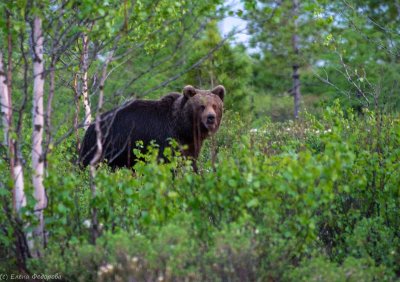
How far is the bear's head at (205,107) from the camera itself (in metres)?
11.1

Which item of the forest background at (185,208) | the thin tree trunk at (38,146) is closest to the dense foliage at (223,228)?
the forest background at (185,208)

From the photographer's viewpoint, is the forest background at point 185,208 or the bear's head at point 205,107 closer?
the forest background at point 185,208

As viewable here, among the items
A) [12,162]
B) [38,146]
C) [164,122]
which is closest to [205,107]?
[164,122]

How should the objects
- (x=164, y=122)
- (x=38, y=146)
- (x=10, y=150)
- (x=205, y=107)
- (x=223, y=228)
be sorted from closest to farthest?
(x=223, y=228)
(x=10, y=150)
(x=38, y=146)
(x=205, y=107)
(x=164, y=122)

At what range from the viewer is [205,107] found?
36.7 ft

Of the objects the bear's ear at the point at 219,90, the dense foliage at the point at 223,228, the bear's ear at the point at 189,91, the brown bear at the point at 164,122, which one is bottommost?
the brown bear at the point at 164,122

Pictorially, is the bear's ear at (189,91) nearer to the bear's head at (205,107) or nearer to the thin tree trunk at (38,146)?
the bear's head at (205,107)

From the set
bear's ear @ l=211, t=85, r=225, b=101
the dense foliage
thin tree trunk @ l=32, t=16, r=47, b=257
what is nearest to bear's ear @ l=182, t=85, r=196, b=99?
bear's ear @ l=211, t=85, r=225, b=101

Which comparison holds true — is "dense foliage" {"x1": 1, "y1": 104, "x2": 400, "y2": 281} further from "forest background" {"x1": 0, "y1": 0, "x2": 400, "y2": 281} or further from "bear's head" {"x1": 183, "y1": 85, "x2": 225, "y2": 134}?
"bear's head" {"x1": 183, "y1": 85, "x2": 225, "y2": 134}

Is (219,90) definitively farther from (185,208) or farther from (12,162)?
(12,162)

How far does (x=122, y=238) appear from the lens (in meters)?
5.34

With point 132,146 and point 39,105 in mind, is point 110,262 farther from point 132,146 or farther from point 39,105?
point 132,146

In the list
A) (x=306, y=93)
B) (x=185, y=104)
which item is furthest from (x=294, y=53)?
(x=185, y=104)

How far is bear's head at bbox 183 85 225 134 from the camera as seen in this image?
11.1 meters
